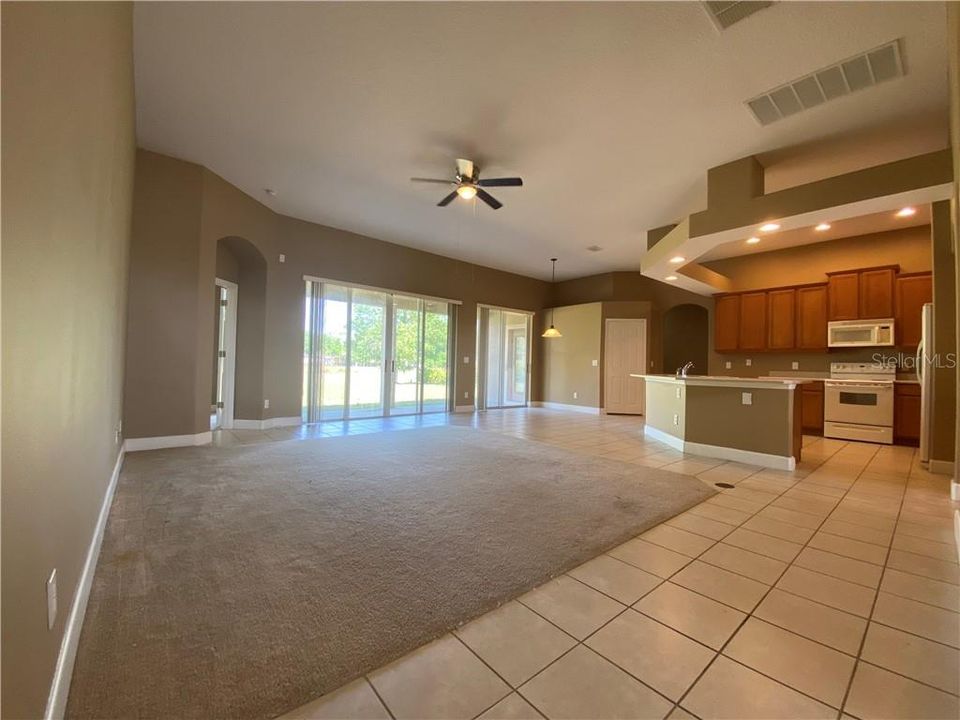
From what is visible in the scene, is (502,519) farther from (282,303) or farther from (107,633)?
(282,303)

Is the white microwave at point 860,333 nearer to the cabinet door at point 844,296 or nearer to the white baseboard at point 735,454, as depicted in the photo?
the cabinet door at point 844,296

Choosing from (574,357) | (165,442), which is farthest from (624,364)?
(165,442)

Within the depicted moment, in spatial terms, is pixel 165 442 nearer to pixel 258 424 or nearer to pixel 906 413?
pixel 258 424

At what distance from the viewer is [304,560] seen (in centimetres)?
199

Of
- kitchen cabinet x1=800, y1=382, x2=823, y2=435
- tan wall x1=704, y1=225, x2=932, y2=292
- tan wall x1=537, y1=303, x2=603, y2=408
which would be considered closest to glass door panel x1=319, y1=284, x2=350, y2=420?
tan wall x1=537, y1=303, x2=603, y2=408

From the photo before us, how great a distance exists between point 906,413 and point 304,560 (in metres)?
8.01

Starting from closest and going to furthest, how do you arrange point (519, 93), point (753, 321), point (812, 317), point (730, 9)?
point (730, 9)
point (519, 93)
point (812, 317)
point (753, 321)

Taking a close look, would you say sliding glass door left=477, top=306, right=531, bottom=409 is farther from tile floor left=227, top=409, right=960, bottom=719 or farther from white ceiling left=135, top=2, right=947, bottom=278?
tile floor left=227, top=409, right=960, bottom=719

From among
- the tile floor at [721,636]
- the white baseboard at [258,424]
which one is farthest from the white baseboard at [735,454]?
the white baseboard at [258,424]

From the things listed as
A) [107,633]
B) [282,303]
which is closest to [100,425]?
[107,633]

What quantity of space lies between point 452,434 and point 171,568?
3.93 m

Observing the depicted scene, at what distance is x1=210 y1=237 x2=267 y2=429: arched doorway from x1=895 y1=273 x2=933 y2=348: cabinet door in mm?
9681

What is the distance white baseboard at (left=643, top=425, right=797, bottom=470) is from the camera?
4.06 metres

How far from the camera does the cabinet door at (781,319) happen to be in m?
6.70
